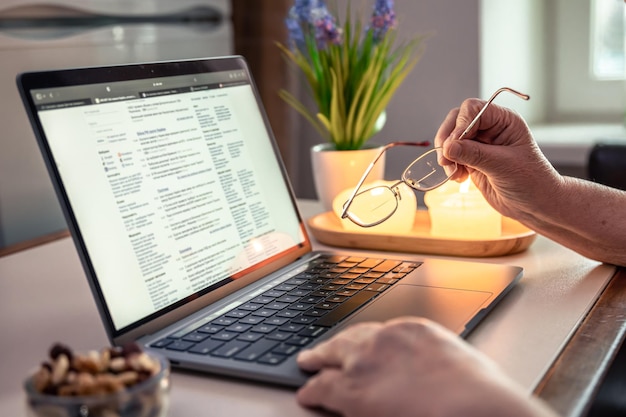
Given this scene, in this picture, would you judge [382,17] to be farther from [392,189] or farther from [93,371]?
[93,371]

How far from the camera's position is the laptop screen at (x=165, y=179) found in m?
0.84

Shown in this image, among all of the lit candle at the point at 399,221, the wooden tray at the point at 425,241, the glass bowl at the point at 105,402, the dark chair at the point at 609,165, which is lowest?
the dark chair at the point at 609,165

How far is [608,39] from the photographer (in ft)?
8.03

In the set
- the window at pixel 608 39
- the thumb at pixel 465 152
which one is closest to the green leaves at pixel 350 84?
the thumb at pixel 465 152

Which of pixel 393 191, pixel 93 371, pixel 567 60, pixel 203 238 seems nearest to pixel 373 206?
pixel 393 191

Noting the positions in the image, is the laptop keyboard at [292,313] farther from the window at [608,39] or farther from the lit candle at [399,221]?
the window at [608,39]

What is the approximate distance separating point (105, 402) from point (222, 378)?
207 mm

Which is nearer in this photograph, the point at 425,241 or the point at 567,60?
the point at 425,241

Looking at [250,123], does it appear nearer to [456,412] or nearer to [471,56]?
[456,412]

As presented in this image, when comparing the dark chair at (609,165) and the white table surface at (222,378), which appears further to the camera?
the dark chair at (609,165)

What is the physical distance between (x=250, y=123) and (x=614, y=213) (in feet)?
1.66

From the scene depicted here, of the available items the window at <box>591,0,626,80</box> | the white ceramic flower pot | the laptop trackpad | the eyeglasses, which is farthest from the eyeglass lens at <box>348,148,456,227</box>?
the window at <box>591,0,626,80</box>

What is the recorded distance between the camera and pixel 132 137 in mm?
926

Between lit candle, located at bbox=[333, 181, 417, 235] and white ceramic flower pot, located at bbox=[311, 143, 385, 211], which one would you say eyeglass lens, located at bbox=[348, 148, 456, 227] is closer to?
lit candle, located at bbox=[333, 181, 417, 235]
